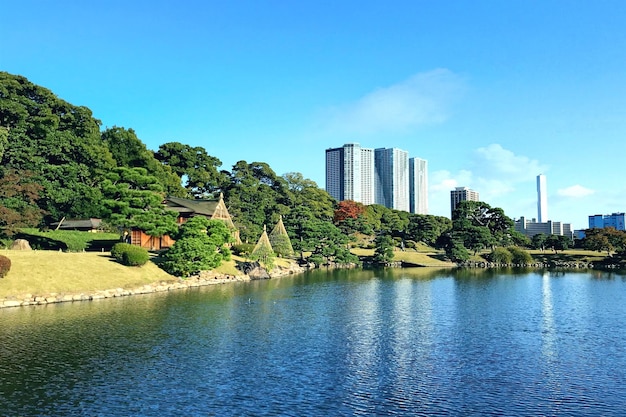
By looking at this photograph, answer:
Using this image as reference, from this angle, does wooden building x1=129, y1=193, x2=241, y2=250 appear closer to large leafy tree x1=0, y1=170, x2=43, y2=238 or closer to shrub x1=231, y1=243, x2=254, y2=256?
shrub x1=231, y1=243, x2=254, y2=256

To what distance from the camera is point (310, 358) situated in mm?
22797

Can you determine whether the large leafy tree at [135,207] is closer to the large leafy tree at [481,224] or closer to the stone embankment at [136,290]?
the stone embankment at [136,290]

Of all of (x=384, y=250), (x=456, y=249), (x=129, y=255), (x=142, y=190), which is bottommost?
(x=129, y=255)

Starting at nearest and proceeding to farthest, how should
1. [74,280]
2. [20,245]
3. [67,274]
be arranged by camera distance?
[74,280], [67,274], [20,245]

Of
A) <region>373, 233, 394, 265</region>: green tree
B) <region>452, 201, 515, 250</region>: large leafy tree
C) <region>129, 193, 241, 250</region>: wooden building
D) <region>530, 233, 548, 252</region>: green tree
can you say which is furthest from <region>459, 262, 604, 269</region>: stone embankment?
<region>129, 193, 241, 250</region>: wooden building

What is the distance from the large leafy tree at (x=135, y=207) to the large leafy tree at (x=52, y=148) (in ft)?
17.1

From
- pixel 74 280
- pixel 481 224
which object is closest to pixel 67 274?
pixel 74 280

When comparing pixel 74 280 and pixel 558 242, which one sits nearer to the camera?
pixel 74 280

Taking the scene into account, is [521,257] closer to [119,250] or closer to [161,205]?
[161,205]

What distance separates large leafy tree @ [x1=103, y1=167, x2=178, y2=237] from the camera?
176 feet

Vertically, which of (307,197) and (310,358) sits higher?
(307,197)

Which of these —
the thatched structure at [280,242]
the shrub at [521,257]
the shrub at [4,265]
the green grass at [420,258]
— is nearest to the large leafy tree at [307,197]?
the green grass at [420,258]

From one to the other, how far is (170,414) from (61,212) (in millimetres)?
50897

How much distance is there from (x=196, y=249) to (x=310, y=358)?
31.8 metres
